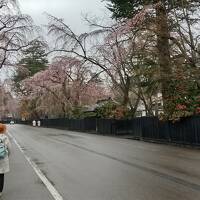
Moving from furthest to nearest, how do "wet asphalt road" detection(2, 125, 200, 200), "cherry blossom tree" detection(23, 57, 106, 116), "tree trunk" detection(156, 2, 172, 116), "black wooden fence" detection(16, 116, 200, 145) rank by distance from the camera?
"cherry blossom tree" detection(23, 57, 106, 116) → "tree trunk" detection(156, 2, 172, 116) → "black wooden fence" detection(16, 116, 200, 145) → "wet asphalt road" detection(2, 125, 200, 200)

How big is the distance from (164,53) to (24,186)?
18.6 m

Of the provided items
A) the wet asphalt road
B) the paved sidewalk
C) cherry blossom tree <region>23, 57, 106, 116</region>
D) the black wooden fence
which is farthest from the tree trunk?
cherry blossom tree <region>23, 57, 106, 116</region>

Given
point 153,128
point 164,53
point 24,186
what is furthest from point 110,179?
point 153,128

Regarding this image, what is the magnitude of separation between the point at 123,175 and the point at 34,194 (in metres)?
3.31

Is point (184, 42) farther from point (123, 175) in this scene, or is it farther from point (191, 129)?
point (123, 175)

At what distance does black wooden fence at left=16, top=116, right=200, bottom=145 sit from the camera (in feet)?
75.3

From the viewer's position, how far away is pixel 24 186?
10.5 meters

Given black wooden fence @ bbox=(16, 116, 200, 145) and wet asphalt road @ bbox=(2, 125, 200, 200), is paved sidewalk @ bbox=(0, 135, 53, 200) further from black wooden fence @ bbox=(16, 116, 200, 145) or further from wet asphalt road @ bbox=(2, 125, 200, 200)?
black wooden fence @ bbox=(16, 116, 200, 145)

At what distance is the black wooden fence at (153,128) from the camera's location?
2294 centimetres

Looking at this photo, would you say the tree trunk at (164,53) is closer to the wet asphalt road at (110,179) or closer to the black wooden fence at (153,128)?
the black wooden fence at (153,128)

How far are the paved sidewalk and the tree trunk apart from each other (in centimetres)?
1379

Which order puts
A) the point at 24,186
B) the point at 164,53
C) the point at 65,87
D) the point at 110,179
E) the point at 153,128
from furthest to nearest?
1. the point at 65,87
2. the point at 153,128
3. the point at 164,53
4. the point at 110,179
5. the point at 24,186

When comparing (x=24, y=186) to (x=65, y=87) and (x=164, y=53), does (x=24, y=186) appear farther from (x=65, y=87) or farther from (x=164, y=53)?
(x=65, y=87)

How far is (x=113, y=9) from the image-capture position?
33344mm
